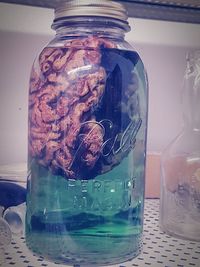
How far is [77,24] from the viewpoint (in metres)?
0.59

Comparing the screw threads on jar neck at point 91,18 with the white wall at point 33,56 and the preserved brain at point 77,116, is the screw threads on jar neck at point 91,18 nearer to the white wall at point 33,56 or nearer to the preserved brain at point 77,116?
the preserved brain at point 77,116

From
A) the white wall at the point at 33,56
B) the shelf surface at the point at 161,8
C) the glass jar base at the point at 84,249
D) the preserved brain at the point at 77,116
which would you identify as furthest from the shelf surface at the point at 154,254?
the shelf surface at the point at 161,8

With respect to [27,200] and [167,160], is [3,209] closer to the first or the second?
[27,200]

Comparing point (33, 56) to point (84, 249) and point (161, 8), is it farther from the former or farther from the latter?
point (84, 249)

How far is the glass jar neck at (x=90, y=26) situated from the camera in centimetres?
58

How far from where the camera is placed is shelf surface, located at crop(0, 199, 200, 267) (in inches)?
21.2

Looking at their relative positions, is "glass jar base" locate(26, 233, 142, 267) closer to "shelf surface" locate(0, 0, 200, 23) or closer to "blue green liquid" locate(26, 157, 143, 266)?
"blue green liquid" locate(26, 157, 143, 266)

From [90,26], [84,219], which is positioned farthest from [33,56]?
[84,219]

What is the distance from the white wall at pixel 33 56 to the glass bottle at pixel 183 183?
0.14 metres

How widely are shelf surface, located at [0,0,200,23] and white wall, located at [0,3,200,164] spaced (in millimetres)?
12

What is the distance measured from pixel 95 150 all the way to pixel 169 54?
0.40 m

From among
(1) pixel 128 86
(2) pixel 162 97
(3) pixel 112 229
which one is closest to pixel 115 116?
(1) pixel 128 86

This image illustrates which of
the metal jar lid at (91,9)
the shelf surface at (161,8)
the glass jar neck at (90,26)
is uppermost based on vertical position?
the shelf surface at (161,8)

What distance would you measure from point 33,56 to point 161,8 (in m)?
0.27
